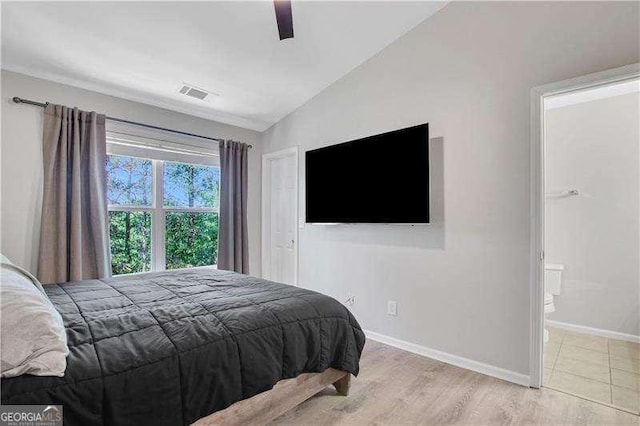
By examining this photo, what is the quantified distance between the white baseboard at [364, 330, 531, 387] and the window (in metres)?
2.23

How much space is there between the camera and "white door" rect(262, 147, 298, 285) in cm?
418

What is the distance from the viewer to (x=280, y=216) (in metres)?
4.40

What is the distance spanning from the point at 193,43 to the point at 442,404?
3.20 metres

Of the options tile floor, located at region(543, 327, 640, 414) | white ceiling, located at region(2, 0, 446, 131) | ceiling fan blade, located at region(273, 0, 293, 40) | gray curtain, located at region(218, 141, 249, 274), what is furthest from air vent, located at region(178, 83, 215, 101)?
tile floor, located at region(543, 327, 640, 414)

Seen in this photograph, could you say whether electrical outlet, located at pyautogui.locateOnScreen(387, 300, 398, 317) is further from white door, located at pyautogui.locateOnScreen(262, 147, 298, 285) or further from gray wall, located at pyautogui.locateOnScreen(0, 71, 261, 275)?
gray wall, located at pyautogui.locateOnScreen(0, 71, 261, 275)

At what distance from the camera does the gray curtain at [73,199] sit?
2.85 meters

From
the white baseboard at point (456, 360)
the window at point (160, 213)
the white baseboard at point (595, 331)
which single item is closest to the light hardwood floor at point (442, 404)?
the white baseboard at point (456, 360)

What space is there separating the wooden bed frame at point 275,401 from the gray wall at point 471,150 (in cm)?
113

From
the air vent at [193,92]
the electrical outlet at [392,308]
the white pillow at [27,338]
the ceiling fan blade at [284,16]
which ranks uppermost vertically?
the air vent at [193,92]

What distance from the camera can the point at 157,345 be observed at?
138cm

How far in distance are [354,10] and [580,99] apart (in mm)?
2488

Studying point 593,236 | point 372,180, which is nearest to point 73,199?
point 372,180

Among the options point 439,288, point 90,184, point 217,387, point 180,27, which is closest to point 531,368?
point 439,288

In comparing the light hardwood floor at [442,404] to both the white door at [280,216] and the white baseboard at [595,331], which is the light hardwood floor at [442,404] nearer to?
the white baseboard at [595,331]
